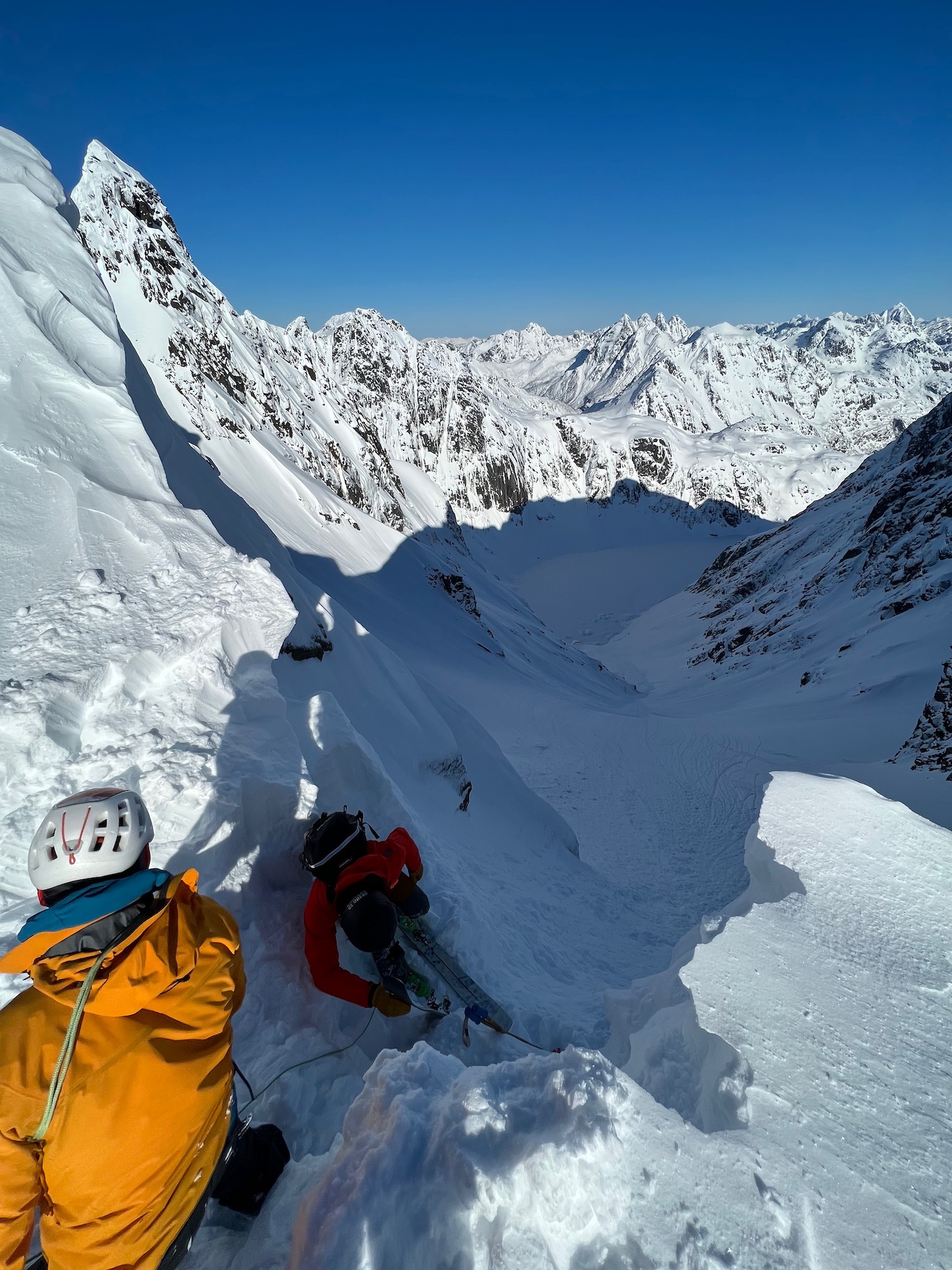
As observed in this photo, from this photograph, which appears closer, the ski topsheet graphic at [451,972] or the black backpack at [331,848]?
the black backpack at [331,848]

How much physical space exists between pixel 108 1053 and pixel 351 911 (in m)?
2.07

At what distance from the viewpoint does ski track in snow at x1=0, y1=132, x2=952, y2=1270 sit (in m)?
2.47

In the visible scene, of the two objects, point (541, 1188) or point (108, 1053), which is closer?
point (108, 1053)

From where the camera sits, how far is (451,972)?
200 inches

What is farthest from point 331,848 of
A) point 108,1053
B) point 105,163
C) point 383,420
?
point 383,420

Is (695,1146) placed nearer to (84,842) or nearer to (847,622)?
(84,842)

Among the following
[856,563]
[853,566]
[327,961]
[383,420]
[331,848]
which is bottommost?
[853,566]

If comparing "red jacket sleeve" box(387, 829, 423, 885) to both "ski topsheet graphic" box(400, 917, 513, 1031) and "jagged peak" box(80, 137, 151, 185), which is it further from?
"jagged peak" box(80, 137, 151, 185)

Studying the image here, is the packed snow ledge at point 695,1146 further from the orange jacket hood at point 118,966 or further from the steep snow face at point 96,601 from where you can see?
the steep snow face at point 96,601

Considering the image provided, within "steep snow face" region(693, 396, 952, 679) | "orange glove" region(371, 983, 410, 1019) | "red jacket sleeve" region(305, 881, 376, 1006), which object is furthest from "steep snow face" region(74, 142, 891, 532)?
"orange glove" region(371, 983, 410, 1019)

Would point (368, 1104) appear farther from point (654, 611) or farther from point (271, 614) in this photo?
point (654, 611)

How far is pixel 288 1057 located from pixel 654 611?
7530 centimetres

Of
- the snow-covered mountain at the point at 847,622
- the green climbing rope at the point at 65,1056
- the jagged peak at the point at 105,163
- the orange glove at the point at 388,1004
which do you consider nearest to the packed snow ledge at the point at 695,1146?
the orange glove at the point at 388,1004

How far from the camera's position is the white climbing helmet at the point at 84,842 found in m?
2.29
